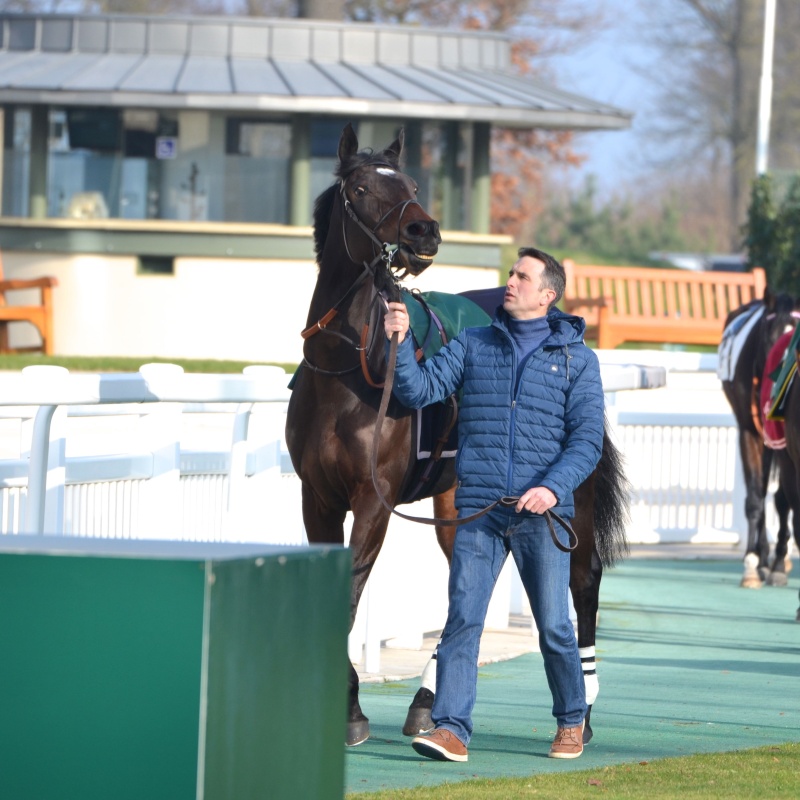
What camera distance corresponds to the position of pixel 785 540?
11023mm

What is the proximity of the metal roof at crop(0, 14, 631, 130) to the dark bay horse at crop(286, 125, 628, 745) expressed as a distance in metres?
12.3

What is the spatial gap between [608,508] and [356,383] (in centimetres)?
121

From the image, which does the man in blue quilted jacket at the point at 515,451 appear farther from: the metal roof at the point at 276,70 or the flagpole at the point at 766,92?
the flagpole at the point at 766,92

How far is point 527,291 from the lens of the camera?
531 cm

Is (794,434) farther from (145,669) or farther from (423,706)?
(145,669)

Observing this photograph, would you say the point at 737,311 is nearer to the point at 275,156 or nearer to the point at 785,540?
the point at 785,540

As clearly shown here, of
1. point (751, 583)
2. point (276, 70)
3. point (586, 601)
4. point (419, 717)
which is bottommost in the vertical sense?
point (751, 583)

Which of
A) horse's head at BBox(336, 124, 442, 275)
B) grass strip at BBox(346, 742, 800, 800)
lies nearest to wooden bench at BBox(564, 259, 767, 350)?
horse's head at BBox(336, 124, 442, 275)

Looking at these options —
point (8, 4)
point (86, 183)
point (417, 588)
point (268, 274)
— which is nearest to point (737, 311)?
point (417, 588)

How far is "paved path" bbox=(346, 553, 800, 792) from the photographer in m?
5.49

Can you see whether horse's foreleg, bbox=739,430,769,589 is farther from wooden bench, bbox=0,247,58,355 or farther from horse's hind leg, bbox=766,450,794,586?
wooden bench, bbox=0,247,58,355

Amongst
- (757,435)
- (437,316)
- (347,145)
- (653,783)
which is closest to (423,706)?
(653,783)

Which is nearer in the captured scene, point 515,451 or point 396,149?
point 515,451

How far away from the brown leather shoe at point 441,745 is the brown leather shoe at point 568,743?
1.13ft
